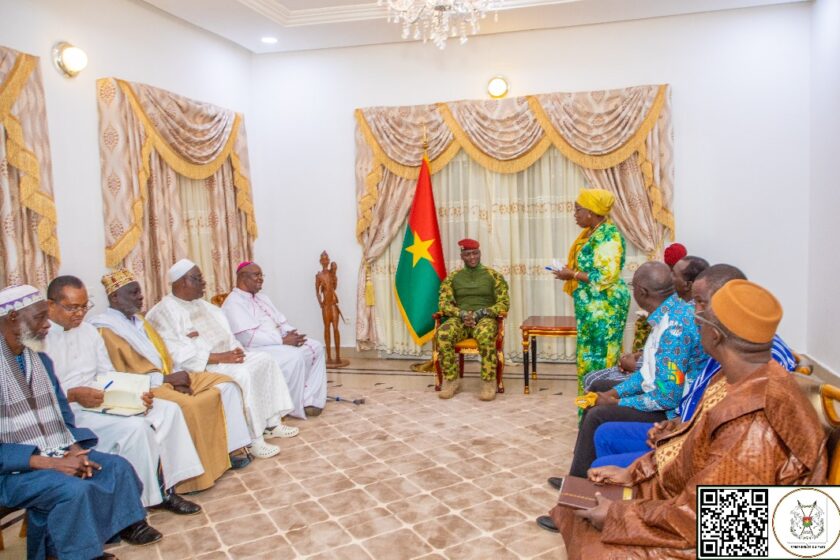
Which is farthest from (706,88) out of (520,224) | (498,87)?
(520,224)

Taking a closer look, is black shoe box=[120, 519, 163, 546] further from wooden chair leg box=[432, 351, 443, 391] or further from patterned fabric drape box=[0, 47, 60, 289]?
wooden chair leg box=[432, 351, 443, 391]

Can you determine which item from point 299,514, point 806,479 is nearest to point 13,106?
point 299,514

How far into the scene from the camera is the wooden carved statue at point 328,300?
6758 mm

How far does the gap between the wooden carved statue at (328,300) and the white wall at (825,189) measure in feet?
14.5

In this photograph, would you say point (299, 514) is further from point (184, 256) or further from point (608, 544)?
point (184, 256)

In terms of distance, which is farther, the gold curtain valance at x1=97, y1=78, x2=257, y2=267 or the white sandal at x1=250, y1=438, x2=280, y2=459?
the gold curtain valance at x1=97, y1=78, x2=257, y2=267

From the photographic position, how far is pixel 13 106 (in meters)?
3.99

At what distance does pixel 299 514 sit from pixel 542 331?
9.29 ft

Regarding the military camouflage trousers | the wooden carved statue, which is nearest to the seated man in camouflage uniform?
the military camouflage trousers

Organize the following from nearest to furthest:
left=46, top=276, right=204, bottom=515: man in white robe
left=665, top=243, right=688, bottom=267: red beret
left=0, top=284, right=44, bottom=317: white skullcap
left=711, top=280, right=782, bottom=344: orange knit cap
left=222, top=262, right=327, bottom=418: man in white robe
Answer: left=711, top=280, right=782, bottom=344: orange knit cap < left=0, top=284, right=44, bottom=317: white skullcap < left=46, top=276, right=204, bottom=515: man in white robe < left=222, top=262, right=327, bottom=418: man in white robe < left=665, top=243, right=688, bottom=267: red beret

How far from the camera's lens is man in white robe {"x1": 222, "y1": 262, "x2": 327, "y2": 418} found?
16.6ft

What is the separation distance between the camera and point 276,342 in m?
5.23

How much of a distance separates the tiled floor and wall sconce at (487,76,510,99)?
3.04 m

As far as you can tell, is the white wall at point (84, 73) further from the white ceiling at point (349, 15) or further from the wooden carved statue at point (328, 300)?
the wooden carved statue at point (328, 300)
